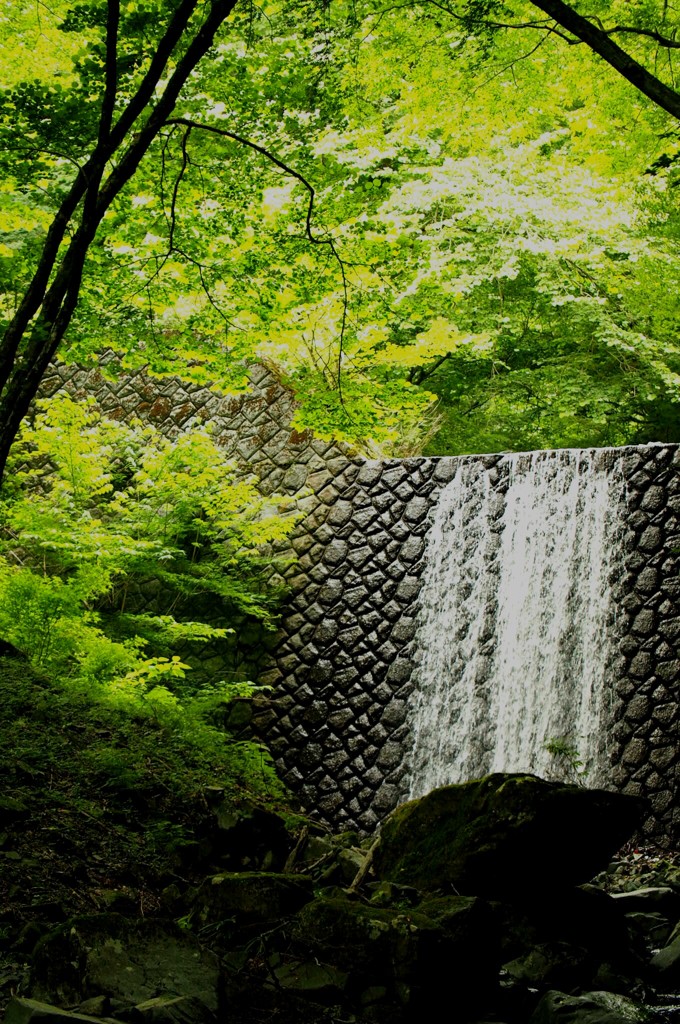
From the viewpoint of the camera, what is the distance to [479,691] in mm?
8500

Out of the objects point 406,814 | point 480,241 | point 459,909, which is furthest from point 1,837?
point 480,241

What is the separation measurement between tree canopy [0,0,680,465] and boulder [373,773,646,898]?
8.90 feet

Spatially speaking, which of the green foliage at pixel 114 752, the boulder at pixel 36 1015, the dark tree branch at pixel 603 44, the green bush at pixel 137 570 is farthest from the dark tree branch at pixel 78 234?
the green bush at pixel 137 570

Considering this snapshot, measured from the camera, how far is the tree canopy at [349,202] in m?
4.33

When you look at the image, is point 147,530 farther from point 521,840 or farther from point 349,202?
point 521,840

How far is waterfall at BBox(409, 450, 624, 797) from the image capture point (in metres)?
7.92

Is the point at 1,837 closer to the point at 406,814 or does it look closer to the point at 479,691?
the point at 406,814

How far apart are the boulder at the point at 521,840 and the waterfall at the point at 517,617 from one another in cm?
287

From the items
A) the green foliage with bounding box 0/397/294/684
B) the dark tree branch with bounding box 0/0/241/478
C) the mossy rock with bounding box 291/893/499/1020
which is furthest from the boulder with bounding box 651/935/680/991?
the green foliage with bounding box 0/397/294/684

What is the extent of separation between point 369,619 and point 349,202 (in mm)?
4504

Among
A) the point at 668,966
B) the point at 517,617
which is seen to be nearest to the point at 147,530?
the point at 517,617

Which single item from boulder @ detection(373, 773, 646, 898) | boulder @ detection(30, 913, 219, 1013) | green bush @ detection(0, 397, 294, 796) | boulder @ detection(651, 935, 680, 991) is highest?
green bush @ detection(0, 397, 294, 796)

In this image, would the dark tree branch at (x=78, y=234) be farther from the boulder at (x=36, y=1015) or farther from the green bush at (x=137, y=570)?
the green bush at (x=137, y=570)

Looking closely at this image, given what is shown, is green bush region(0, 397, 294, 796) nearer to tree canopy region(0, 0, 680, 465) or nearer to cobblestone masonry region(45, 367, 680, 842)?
cobblestone masonry region(45, 367, 680, 842)
